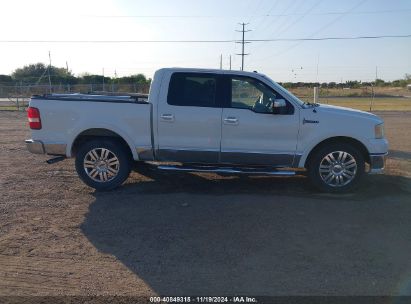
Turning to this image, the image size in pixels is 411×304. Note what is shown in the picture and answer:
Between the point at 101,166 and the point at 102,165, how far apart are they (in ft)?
0.08

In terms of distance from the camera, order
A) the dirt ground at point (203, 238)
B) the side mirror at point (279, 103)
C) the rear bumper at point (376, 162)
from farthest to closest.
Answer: the rear bumper at point (376, 162), the side mirror at point (279, 103), the dirt ground at point (203, 238)

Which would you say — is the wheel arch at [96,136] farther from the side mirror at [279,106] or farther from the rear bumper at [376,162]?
the rear bumper at [376,162]

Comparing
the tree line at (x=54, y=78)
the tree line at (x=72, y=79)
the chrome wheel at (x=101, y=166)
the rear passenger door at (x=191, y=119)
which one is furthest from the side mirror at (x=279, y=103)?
the tree line at (x=72, y=79)

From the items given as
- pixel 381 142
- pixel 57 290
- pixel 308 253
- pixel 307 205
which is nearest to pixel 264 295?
pixel 308 253

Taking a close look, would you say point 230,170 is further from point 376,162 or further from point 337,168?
point 376,162

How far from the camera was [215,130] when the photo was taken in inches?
273

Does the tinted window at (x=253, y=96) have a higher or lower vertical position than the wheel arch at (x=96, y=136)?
higher

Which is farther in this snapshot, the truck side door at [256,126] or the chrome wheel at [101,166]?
the chrome wheel at [101,166]

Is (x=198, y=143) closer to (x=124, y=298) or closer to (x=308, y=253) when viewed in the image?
(x=308, y=253)

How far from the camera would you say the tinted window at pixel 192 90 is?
23.0 ft

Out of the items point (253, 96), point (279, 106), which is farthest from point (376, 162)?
point (253, 96)

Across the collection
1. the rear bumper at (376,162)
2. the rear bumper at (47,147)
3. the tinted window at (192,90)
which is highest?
the tinted window at (192,90)

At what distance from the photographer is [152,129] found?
7.02 metres

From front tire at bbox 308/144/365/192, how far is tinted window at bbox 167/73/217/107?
1.94 metres
